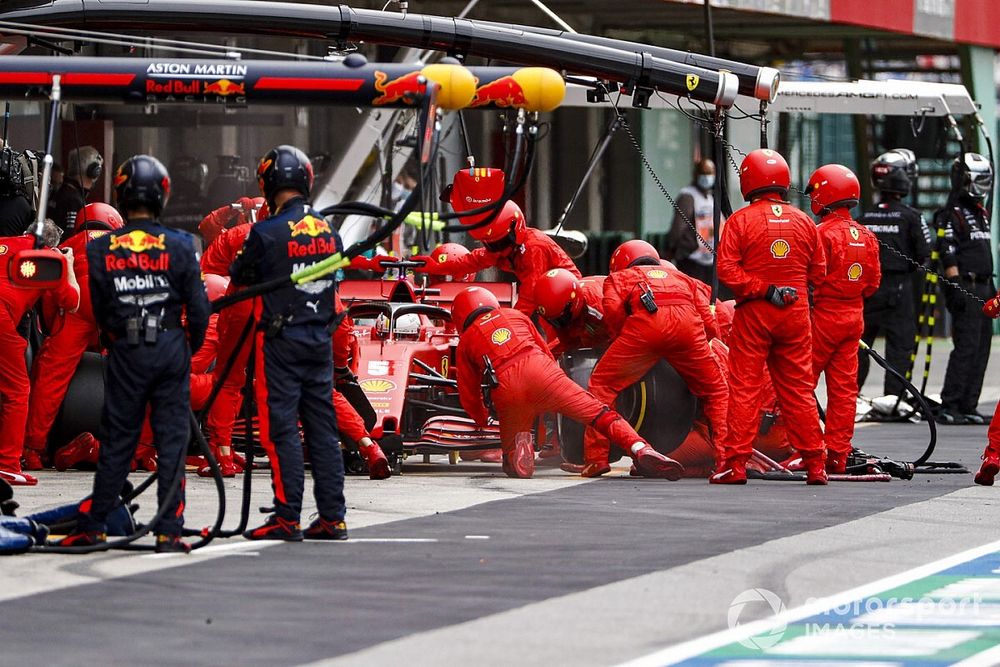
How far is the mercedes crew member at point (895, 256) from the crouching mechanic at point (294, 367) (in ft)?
26.9

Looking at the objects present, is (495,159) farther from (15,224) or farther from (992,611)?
(992,611)

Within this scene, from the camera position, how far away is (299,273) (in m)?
9.12

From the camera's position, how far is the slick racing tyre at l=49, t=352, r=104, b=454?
1273cm

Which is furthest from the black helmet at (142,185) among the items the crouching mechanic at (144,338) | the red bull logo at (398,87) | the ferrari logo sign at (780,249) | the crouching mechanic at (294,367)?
the ferrari logo sign at (780,249)

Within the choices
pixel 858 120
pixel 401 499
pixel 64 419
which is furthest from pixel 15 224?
pixel 858 120

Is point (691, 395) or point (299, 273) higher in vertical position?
point (299, 273)

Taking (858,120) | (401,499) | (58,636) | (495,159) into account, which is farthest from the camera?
(858,120)

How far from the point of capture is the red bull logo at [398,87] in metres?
9.30

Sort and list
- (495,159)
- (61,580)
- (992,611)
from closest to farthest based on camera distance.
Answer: (992,611), (61,580), (495,159)

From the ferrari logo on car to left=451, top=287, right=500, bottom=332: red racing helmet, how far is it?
0.57 metres

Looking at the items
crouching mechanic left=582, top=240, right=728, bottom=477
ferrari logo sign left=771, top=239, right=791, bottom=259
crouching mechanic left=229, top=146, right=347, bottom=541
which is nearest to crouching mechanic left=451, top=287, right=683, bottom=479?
crouching mechanic left=582, top=240, right=728, bottom=477

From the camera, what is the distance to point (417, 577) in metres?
A: 8.13

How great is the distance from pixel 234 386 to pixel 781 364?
11.2 feet

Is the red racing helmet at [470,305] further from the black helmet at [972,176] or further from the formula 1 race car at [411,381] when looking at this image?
the black helmet at [972,176]
